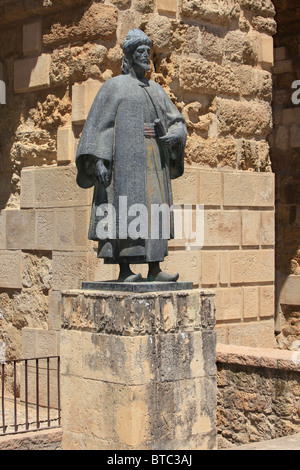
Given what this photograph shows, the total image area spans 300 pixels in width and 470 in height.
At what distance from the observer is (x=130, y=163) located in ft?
21.3

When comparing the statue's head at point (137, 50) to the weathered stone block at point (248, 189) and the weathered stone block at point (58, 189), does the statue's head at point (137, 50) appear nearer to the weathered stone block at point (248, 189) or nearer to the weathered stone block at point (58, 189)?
the weathered stone block at point (58, 189)

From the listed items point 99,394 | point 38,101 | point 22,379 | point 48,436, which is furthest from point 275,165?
point 99,394

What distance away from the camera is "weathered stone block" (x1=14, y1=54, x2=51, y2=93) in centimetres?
935

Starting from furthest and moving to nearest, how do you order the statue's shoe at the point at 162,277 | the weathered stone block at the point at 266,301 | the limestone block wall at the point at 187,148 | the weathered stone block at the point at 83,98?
the weathered stone block at the point at 266,301
the limestone block wall at the point at 187,148
the weathered stone block at the point at 83,98
the statue's shoe at the point at 162,277

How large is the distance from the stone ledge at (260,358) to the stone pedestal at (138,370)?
3.42 feet

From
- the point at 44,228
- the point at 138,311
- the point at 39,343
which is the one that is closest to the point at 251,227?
the point at 44,228

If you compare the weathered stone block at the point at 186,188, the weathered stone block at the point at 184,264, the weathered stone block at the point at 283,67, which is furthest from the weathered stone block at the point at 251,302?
the weathered stone block at the point at 283,67

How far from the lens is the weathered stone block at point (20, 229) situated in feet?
31.3

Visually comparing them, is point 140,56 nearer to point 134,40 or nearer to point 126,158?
point 134,40

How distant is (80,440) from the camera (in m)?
6.55

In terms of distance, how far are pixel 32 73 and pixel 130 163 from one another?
3431 mm

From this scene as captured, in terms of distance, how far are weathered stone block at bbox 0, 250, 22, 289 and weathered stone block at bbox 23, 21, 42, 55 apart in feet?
7.02
